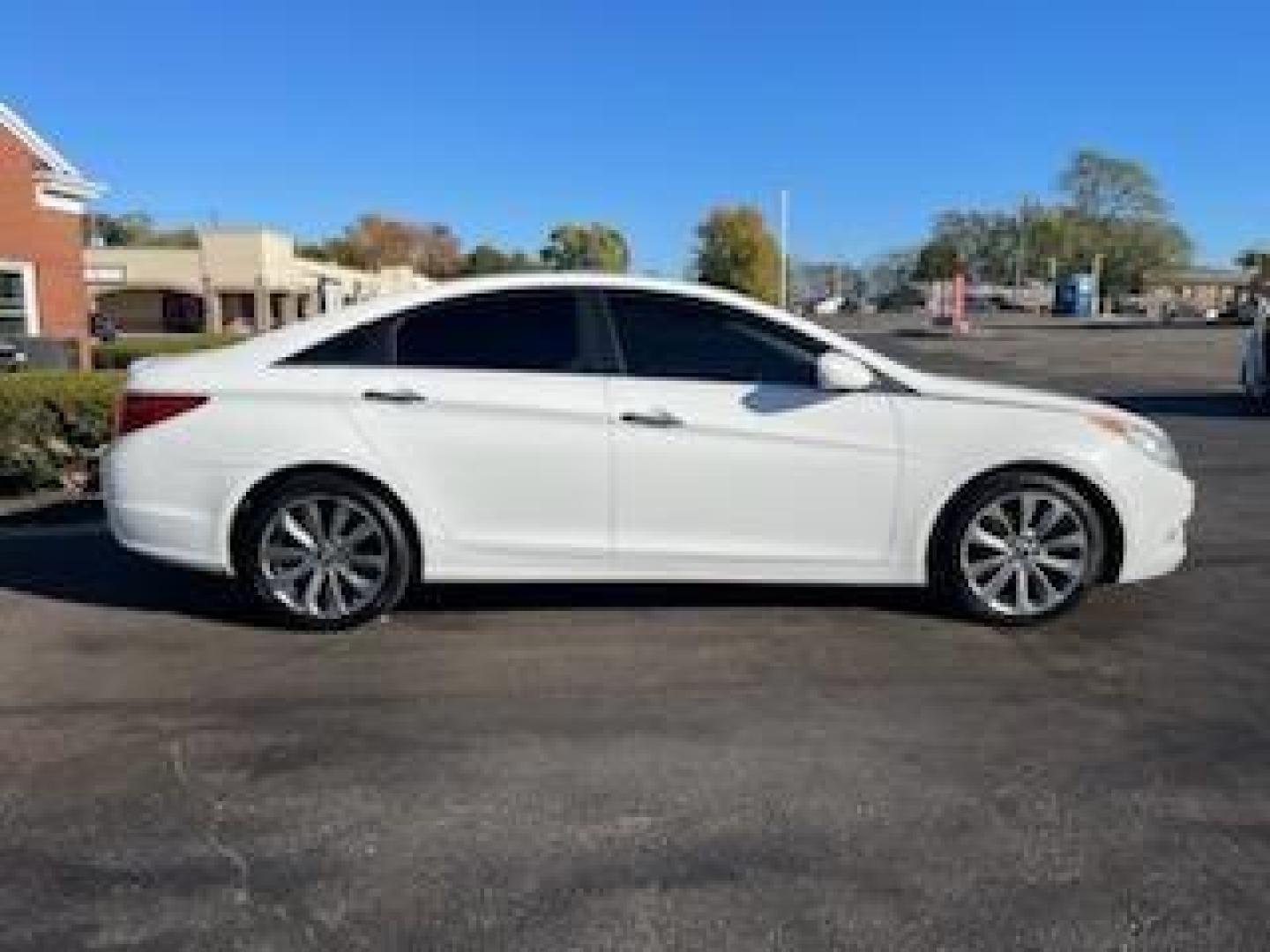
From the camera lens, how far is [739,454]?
6.57m

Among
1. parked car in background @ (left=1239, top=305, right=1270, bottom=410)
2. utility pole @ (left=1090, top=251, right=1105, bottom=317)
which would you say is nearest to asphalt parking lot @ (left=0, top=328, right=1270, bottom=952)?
parked car in background @ (left=1239, top=305, right=1270, bottom=410)

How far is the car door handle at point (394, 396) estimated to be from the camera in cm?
658

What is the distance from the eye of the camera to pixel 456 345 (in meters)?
6.73

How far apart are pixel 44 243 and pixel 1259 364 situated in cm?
2022

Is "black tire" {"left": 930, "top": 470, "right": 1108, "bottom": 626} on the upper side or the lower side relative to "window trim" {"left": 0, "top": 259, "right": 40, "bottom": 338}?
lower

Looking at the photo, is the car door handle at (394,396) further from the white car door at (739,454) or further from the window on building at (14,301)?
the window on building at (14,301)

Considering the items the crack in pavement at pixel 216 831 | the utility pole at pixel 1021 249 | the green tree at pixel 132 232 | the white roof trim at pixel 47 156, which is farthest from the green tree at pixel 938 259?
the crack in pavement at pixel 216 831

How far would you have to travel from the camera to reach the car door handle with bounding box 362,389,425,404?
6.58m

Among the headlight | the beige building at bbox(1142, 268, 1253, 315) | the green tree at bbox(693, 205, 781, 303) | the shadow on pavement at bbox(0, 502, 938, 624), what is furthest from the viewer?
the beige building at bbox(1142, 268, 1253, 315)

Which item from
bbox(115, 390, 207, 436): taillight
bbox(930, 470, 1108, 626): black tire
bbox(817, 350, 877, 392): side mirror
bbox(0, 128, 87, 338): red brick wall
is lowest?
bbox(930, 470, 1108, 626): black tire

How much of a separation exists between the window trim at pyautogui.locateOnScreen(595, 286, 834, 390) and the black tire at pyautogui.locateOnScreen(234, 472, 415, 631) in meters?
1.19

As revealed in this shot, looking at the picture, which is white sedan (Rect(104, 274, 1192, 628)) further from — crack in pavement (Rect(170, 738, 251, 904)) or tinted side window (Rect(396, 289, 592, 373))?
crack in pavement (Rect(170, 738, 251, 904))

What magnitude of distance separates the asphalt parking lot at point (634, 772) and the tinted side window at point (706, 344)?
1.08 m

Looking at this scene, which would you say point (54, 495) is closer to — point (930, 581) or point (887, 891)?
point (930, 581)
